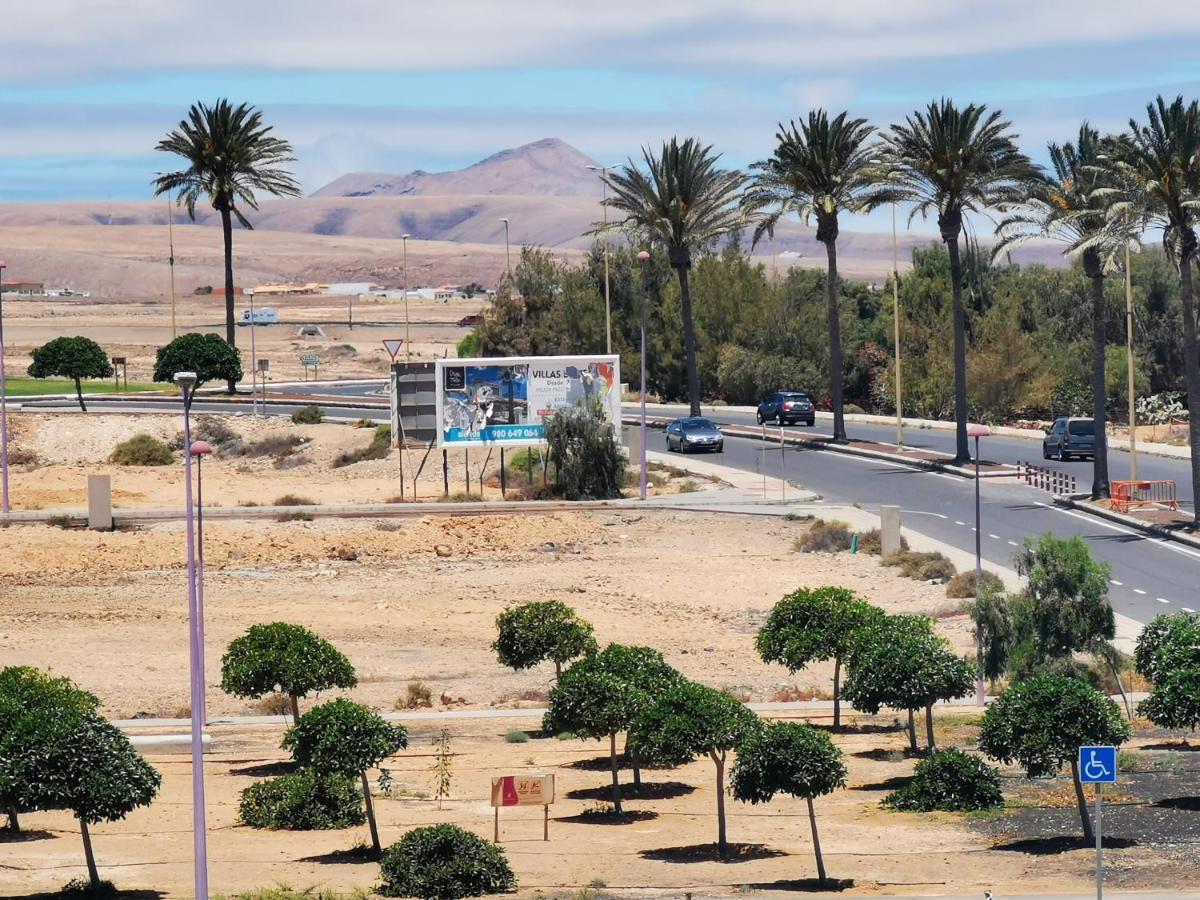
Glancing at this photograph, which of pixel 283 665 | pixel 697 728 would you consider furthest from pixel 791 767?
pixel 283 665

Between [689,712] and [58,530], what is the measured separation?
3771 centimetres

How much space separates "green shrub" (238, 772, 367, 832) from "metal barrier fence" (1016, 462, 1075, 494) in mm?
37254

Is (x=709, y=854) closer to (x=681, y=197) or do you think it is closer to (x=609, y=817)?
(x=609, y=817)

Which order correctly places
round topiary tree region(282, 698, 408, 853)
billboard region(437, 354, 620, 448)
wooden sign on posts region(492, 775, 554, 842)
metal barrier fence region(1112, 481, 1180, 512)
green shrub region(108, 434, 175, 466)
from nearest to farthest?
round topiary tree region(282, 698, 408, 853) → wooden sign on posts region(492, 775, 554, 842) → metal barrier fence region(1112, 481, 1180, 512) → billboard region(437, 354, 620, 448) → green shrub region(108, 434, 175, 466)

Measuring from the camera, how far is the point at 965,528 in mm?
57156

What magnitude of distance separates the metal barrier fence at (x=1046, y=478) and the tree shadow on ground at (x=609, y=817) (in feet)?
115

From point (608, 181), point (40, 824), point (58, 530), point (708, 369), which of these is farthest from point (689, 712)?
point (708, 369)

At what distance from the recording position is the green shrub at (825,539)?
56.2m

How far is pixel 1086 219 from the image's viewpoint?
187 feet

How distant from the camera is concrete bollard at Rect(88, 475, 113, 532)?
59719mm

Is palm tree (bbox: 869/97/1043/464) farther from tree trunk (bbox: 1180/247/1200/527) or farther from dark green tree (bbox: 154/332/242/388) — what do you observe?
dark green tree (bbox: 154/332/242/388)

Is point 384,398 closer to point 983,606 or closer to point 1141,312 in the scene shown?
point 1141,312

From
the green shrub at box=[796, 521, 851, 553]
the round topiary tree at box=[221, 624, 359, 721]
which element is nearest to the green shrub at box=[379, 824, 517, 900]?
the round topiary tree at box=[221, 624, 359, 721]

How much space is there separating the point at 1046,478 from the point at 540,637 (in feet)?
104
